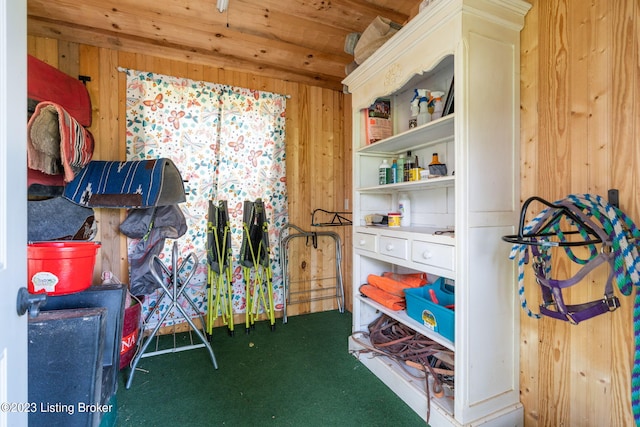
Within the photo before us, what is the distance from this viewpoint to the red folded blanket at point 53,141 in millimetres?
1555

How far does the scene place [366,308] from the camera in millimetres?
2301

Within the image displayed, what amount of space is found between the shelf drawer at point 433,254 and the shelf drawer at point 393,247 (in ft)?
0.24

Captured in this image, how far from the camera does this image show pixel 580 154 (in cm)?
124

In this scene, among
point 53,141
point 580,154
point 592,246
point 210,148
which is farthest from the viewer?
point 210,148

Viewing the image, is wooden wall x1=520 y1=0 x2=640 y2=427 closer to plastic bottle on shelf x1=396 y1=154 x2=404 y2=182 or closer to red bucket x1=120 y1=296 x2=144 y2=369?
plastic bottle on shelf x1=396 y1=154 x2=404 y2=182

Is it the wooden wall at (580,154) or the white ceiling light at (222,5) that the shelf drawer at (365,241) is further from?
the white ceiling light at (222,5)

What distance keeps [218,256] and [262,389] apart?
1.10 meters

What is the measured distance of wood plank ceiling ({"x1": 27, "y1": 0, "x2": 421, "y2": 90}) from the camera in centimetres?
199

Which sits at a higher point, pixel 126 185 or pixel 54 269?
pixel 126 185

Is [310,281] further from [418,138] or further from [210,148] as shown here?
[418,138]

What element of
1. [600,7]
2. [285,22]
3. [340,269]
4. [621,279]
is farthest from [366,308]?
[285,22]

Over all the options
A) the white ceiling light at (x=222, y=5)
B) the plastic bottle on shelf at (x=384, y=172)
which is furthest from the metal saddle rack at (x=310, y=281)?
the white ceiling light at (x=222, y=5)

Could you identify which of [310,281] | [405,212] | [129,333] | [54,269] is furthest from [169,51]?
[310,281]

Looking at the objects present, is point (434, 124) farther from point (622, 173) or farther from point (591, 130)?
point (622, 173)
